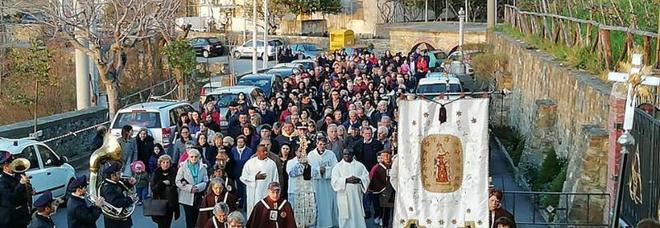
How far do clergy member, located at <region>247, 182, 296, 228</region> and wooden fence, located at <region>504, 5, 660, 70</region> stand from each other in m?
4.68

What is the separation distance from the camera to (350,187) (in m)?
14.5

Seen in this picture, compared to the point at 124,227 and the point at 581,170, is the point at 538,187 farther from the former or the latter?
the point at 124,227

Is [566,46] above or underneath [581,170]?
above

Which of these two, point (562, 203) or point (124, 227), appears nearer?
point (124, 227)

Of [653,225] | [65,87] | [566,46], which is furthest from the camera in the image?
[65,87]

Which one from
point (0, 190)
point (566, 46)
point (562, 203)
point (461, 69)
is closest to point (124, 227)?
point (0, 190)

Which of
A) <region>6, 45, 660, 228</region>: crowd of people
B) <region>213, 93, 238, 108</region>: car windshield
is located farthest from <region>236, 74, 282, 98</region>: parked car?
<region>6, 45, 660, 228</region>: crowd of people

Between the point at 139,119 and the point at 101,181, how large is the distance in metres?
7.47

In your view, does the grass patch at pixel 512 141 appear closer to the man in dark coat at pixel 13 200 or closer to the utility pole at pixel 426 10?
the man in dark coat at pixel 13 200

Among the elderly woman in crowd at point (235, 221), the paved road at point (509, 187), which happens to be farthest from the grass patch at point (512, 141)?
the elderly woman in crowd at point (235, 221)

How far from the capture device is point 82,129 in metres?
22.6

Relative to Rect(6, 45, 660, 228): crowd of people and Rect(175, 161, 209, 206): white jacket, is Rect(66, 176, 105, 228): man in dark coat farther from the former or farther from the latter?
Rect(175, 161, 209, 206): white jacket

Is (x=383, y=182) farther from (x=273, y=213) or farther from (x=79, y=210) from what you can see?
(x=79, y=210)

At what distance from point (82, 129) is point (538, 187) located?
398 inches
